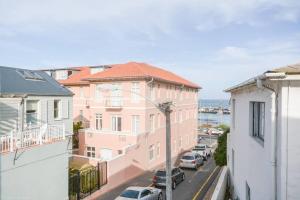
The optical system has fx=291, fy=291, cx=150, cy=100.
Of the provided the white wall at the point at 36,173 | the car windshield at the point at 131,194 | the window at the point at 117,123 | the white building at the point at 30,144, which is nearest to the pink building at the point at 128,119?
the window at the point at 117,123

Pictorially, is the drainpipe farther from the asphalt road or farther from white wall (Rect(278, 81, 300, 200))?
the asphalt road

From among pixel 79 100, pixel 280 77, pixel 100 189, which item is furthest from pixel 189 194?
pixel 79 100

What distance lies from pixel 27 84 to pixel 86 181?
8.58 metres

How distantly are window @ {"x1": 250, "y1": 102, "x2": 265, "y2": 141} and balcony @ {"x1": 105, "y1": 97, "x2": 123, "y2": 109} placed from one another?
67.3 ft

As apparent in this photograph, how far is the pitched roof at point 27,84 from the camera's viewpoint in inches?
781

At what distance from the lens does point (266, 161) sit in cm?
762

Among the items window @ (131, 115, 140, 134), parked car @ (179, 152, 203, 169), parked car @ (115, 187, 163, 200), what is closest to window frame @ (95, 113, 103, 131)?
window @ (131, 115, 140, 134)

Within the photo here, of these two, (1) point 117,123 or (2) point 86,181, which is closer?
(2) point 86,181

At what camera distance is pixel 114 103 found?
30562mm

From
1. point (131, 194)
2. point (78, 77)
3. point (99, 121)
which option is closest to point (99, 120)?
point (99, 121)


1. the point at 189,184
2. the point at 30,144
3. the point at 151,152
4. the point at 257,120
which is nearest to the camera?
the point at 257,120

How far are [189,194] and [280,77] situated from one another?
17.4 meters

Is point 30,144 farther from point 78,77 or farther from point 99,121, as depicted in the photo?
point 78,77

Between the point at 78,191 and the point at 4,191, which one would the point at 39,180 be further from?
the point at 78,191
